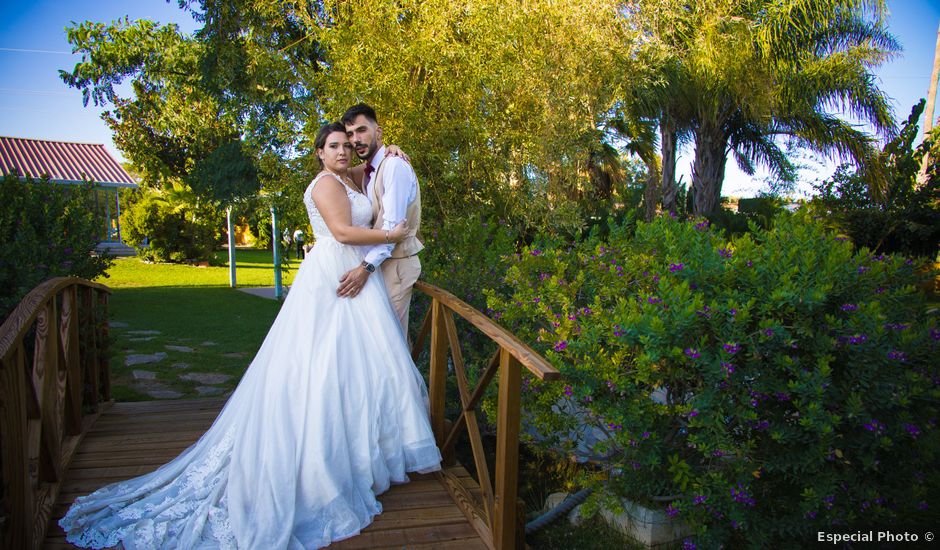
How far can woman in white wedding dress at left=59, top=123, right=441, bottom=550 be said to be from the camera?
2688 mm

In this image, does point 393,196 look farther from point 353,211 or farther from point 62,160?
point 62,160

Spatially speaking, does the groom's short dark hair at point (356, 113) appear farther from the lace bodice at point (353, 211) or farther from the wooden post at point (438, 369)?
the wooden post at point (438, 369)

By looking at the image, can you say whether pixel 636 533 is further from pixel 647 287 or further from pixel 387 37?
pixel 387 37

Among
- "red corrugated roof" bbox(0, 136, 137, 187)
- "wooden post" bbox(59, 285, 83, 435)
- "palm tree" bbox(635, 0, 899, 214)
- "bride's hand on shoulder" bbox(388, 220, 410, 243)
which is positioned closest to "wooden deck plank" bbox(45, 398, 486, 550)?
"wooden post" bbox(59, 285, 83, 435)

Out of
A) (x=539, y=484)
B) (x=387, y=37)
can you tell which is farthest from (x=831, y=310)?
(x=387, y=37)

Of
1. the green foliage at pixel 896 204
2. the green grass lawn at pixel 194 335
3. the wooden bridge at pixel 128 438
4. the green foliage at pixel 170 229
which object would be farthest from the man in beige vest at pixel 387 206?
the green foliage at pixel 170 229

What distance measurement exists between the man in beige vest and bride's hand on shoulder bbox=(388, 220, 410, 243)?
0.07 ft

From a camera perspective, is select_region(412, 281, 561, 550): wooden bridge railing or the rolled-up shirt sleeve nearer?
select_region(412, 281, 561, 550): wooden bridge railing

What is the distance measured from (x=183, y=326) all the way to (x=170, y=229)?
12691 mm

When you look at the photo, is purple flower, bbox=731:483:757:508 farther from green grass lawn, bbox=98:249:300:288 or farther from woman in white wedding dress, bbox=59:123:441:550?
green grass lawn, bbox=98:249:300:288

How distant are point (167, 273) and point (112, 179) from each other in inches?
262

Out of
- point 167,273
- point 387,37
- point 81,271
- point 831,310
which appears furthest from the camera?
point 167,273

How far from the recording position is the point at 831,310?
2.85m

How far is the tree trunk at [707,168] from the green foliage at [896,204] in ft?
8.95
